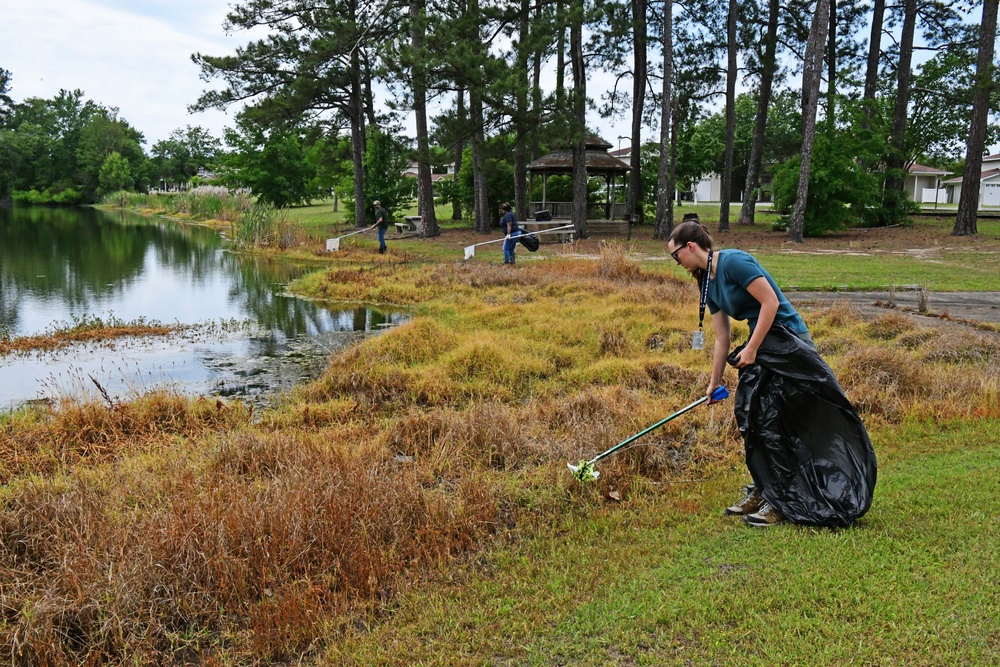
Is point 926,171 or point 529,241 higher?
point 926,171

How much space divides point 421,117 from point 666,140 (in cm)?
805

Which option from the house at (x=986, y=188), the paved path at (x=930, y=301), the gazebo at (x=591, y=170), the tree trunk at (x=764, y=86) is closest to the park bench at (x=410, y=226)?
the gazebo at (x=591, y=170)

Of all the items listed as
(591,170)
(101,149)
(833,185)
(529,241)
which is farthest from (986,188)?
(101,149)

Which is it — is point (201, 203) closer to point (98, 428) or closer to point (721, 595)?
point (98, 428)

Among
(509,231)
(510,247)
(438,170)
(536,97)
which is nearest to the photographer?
(509,231)

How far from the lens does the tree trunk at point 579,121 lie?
74.6 ft

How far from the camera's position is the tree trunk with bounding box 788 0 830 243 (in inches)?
842

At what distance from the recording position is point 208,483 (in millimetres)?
4930

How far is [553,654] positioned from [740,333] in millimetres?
7227

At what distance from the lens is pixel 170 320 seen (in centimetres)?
1302

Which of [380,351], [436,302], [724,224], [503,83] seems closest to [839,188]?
[724,224]

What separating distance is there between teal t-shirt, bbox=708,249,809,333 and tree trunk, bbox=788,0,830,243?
19.9 meters

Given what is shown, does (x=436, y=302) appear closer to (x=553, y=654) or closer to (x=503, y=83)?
(x=503, y=83)

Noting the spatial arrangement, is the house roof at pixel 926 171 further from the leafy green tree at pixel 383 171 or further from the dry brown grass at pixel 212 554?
the dry brown grass at pixel 212 554
